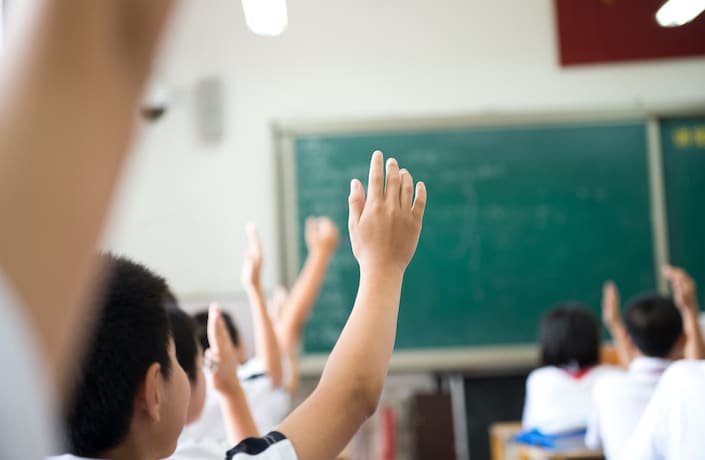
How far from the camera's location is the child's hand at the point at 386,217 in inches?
38.7

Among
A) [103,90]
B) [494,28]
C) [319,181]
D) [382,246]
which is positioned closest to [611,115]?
[494,28]

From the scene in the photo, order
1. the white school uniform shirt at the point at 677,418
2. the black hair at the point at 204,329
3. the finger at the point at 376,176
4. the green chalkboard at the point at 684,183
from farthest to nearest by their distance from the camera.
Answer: the green chalkboard at the point at 684,183 < the black hair at the point at 204,329 < the white school uniform shirt at the point at 677,418 < the finger at the point at 376,176

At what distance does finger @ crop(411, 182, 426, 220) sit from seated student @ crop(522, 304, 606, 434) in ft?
8.42

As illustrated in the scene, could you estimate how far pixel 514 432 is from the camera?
3836 mm

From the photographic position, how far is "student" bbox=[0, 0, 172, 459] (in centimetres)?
22

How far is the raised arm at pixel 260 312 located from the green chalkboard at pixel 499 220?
2.40m

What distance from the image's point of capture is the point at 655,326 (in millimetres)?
2834

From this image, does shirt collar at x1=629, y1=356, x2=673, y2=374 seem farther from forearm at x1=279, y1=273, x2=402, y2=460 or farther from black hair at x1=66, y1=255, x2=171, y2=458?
black hair at x1=66, y1=255, x2=171, y2=458

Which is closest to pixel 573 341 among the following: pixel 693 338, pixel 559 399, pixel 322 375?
pixel 559 399

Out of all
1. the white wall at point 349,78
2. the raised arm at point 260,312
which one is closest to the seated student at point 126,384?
the raised arm at point 260,312

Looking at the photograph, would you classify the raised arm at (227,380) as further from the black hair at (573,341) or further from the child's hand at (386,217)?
the black hair at (573,341)

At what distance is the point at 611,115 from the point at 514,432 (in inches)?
92.2

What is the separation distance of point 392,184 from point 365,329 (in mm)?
207

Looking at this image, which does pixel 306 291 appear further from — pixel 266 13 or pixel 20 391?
pixel 20 391
